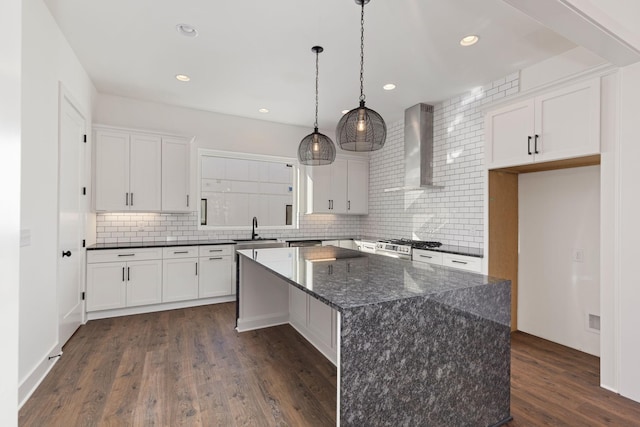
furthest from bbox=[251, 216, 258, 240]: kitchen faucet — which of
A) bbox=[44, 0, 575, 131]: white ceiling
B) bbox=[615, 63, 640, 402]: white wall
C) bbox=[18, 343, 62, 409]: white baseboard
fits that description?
bbox=[615, 63, 640, 402]: white wall

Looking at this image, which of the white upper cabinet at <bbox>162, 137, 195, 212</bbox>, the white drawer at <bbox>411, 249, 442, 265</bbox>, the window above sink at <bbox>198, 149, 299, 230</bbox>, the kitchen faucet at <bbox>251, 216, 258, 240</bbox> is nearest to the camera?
the white drawer at <bbox>411, 249, 442, 265</bbox>

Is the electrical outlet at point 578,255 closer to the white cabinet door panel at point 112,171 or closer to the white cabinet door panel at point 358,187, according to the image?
the white cabinet door panel at point 358,187

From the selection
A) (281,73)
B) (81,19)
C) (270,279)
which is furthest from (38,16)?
(270,279)

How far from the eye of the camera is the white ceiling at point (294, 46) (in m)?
2.51

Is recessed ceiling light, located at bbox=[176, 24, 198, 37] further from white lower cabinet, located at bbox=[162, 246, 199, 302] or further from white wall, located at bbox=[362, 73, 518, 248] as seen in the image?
white wall, located at bbox=[362, 73, 518, 248]

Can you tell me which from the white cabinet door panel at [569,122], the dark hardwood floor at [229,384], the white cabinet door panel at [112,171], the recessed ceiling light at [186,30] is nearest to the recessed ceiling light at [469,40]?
the white cabinet door panel at [569,122]

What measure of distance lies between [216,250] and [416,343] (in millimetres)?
3660

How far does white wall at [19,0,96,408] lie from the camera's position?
221 cm

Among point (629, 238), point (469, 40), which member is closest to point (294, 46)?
point (469, 40)

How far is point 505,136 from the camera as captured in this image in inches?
124

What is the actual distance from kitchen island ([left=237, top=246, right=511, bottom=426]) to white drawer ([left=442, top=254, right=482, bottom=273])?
1.29 meters

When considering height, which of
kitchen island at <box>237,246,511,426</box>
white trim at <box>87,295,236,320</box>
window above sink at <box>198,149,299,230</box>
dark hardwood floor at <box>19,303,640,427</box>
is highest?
window above sink at <box>198,149,299,230</box>

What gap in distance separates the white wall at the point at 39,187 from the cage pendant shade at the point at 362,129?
7.55ft

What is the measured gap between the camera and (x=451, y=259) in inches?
143
